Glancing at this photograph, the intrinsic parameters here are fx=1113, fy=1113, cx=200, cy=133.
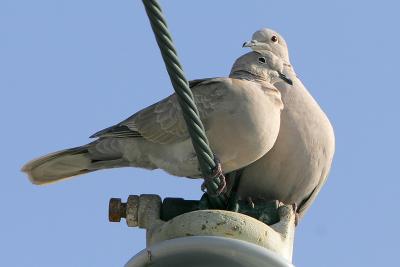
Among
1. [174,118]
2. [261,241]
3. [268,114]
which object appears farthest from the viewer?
[174,118]

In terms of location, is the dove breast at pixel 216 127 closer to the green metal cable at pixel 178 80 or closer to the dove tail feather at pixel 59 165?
the dove tail feather at pixel 59 165

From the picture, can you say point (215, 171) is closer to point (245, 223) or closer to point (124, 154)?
point (245, 223)

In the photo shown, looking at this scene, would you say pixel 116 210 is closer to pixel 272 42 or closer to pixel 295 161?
pixel 295 161

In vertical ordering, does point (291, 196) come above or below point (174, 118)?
below

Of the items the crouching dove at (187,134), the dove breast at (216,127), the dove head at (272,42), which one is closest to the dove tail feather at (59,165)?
the crouching dove at (187,134)

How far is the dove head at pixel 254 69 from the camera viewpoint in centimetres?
745

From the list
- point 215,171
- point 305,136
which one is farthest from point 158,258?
point 305,136

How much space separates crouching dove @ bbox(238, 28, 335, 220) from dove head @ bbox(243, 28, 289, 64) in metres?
1.20

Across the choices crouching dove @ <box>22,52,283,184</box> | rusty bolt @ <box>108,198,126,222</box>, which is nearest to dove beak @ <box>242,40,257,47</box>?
crouching dove @ <box>22,52,283,184</box>

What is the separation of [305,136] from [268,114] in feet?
1.80

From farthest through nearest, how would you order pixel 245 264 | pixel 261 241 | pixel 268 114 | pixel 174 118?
pixel 174 118, pixel 268 114, pixel 261 241, pixel 245 264

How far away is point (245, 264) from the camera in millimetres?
4715

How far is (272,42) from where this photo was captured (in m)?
8.82

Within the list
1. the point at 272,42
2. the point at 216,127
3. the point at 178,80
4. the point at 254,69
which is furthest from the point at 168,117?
the point at 178,80
